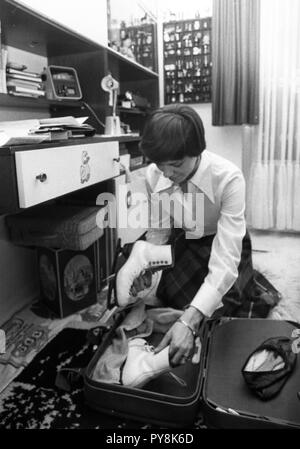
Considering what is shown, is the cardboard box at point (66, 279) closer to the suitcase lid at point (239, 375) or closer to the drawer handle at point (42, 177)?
the drawer handle at point (42, 177)

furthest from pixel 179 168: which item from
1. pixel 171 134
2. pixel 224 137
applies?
pixel 224 137

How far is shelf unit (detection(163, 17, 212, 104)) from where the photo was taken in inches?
107

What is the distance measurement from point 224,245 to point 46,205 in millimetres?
1014

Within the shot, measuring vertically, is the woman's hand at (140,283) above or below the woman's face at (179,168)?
below

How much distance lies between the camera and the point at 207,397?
972 mm

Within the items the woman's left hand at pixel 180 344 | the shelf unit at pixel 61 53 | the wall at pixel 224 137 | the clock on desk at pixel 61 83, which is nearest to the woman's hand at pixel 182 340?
the woman's left hand at pixel 180 344

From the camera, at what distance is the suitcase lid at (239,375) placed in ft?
3.07

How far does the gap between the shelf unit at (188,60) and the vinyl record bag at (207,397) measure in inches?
84.6

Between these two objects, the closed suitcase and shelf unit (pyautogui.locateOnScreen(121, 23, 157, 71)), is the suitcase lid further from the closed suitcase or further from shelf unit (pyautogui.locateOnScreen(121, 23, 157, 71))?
shelf unit (pyautogui.locateOnScreen(121, 23, 157, 71))

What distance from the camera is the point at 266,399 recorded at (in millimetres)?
964

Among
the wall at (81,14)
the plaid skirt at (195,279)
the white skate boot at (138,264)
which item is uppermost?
the wall at (81,14)

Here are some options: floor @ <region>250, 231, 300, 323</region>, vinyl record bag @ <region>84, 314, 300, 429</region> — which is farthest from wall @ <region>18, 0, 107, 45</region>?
floor @ <region>250, 231, 300, 323</region>

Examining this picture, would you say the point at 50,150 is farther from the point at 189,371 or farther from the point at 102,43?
the point at 102,43

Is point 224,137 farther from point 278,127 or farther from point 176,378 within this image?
point 176,378
